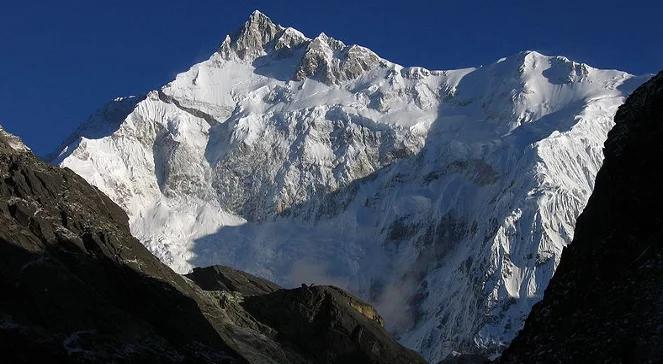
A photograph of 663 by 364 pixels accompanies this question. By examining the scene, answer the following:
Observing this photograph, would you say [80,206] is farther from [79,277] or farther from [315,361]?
[315,361]

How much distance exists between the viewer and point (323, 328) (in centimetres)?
12888

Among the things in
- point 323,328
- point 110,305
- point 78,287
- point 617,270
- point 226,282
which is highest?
point 226,282

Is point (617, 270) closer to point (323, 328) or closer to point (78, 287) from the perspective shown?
point (78, 287)

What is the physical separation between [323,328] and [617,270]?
270 feet

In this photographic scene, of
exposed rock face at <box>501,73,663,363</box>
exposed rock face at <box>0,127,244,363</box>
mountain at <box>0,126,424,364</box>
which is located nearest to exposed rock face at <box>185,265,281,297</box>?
mountain at <box>0,126,424,364</box>

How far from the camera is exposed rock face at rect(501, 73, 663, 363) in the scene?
144 feet

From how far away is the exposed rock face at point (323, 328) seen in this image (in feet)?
414

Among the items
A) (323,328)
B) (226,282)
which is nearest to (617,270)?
(323,328)

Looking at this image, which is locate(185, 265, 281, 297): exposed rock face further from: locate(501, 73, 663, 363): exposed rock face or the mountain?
locate(501, 73, 663, 363): exposed rock face

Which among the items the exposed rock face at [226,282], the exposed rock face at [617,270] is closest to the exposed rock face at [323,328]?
the exposed rock face at [226,282]

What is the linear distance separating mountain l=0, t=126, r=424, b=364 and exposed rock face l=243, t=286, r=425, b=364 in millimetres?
127

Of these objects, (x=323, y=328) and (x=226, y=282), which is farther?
(x=226, y=282)

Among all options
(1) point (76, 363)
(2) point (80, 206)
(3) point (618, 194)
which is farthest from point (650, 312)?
(2) point (80, 206)

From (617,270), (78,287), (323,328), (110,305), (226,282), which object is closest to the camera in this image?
(617,270)
